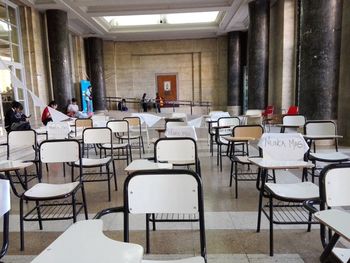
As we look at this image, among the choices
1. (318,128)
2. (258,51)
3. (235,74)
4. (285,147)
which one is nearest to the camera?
(285,147)

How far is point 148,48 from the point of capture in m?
15.6

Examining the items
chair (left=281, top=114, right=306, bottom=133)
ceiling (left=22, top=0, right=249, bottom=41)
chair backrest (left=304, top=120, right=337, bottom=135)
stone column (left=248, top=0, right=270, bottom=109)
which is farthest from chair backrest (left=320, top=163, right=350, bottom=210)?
ceiling (left=22, top=0, right=249, bottom=41)

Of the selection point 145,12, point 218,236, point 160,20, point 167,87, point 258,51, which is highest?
point 160,20

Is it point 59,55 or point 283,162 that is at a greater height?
point 59,55

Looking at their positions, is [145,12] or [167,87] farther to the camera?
[167,87]

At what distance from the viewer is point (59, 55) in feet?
31.9

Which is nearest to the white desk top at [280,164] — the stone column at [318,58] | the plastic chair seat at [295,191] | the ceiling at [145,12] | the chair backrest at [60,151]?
the plastic chair seat at [295,191]

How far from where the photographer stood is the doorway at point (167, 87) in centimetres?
1591

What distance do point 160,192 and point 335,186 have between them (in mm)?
1026

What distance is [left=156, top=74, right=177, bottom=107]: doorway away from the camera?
15915 millimetres

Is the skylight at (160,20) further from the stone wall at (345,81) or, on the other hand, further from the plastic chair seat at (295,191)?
the plastic chair seat at (295,191)

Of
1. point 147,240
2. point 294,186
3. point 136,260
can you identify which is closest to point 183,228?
point 147,240

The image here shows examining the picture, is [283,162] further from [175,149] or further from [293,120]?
[293,120]

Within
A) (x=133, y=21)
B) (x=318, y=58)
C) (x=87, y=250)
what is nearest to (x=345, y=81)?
(x=318, y=58)
